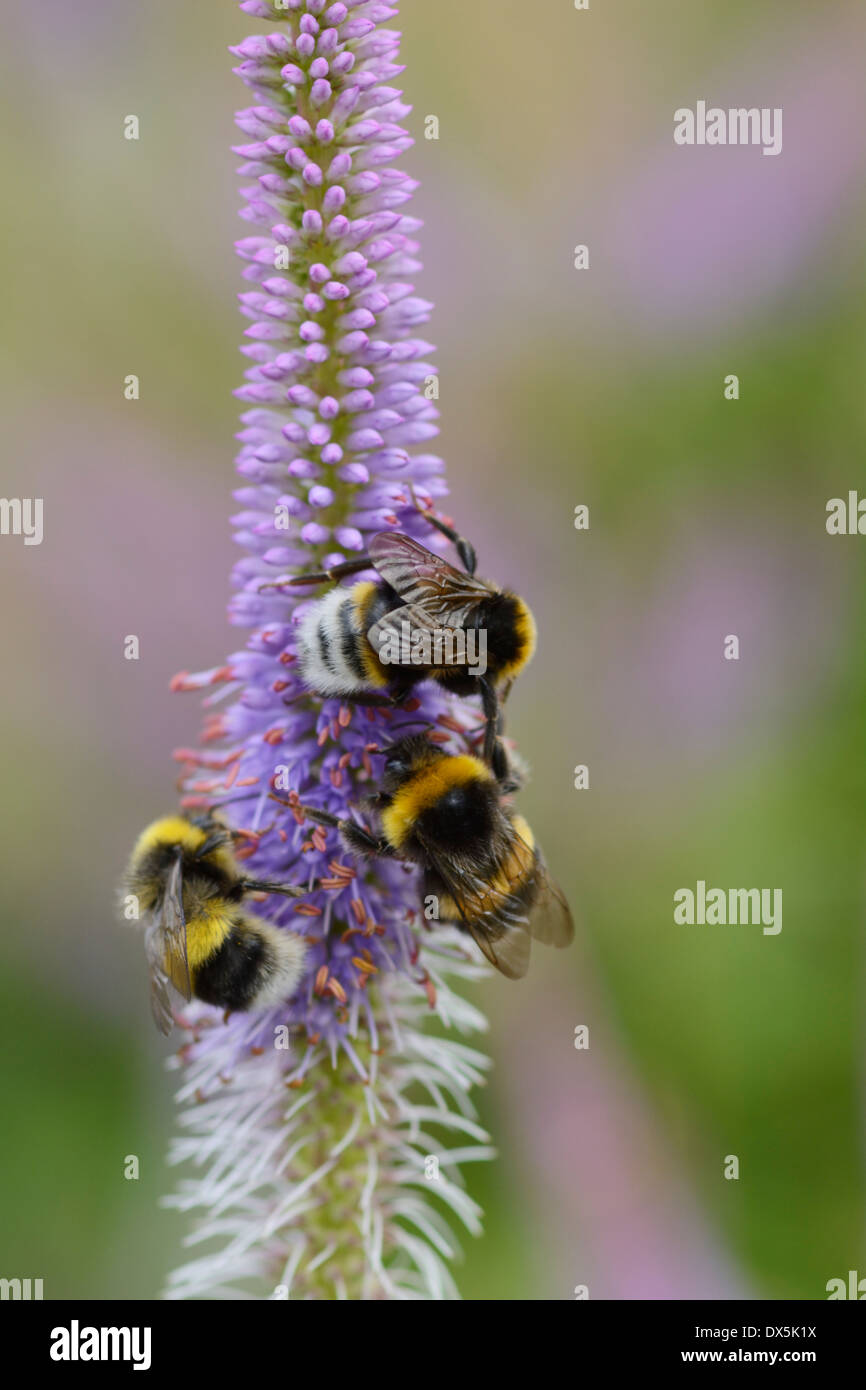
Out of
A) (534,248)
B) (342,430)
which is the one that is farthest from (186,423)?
(342,430)

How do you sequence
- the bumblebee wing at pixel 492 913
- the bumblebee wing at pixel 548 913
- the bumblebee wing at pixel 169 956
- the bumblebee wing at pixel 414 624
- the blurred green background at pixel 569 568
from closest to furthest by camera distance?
the bumblebee wing at pixel 414 624 → the bumblebee wing at pixel 169 956 → the bumblebee wing at pixel 492 913 → the bumblebee wing at pixel 548 913 → the blurred green background at pixel 569 568

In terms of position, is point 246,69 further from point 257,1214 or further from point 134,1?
point 134,1

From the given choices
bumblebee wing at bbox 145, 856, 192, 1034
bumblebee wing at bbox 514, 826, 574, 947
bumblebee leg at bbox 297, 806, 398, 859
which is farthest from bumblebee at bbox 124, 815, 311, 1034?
bumblebee wing at bbox 514, 826, 574, 947

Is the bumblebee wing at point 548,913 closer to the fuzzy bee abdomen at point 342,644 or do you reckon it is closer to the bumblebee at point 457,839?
the bumblebee at point 457,839

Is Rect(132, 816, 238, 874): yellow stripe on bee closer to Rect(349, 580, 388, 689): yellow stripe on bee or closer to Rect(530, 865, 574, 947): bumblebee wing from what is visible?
Rect(349, 580, 388, 689): yellow stripe on bee

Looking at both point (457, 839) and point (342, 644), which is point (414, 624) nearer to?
point (342, 644)

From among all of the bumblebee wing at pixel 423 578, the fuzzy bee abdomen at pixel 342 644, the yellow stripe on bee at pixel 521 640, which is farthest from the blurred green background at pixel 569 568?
the fuzzy bee abdomen at pixel 342 644
